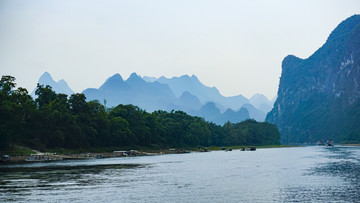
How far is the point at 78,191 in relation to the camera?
55469 millimetres

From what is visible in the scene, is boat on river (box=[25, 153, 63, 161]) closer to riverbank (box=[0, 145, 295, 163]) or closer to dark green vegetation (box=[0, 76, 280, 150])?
riverbank (box=[0, 145, 295, 163])

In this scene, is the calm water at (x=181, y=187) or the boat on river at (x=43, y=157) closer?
the calm water at (x=181, y=187)

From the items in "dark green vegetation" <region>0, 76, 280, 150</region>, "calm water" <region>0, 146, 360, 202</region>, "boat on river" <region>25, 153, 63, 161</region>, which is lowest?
"calm water" <region>0, 146, 360, 202</region>

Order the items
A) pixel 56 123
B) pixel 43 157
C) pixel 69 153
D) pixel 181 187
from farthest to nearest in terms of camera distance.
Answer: pixel 56 123 < pixel 69 153 < pixel 43 157 < pixel 181 187

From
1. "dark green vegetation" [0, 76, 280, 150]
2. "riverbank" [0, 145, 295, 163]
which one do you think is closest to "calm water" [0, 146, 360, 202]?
"riverbank" [0, 145, 295, 163]

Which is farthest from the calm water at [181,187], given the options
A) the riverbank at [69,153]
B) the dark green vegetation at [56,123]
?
the dark green vegetation at [56,123]

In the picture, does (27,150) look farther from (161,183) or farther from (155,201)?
(155,201)

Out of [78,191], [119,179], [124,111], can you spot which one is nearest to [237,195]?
[78,191]

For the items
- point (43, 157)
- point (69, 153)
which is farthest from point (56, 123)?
point (43, 157)

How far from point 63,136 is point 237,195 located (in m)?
101

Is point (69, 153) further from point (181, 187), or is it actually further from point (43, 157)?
point (181, 187)

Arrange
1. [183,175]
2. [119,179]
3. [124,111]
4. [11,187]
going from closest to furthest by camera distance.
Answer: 1. [11,187]
2. [119,179]
3. [183,175]
4. [124,111]

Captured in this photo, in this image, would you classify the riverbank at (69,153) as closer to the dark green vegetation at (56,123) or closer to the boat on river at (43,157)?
the boat on river at (43,157)

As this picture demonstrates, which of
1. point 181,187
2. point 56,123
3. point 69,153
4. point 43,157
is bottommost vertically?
point 181,187
